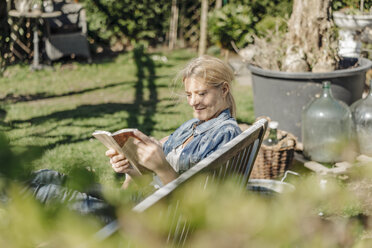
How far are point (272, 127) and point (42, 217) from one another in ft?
9.81

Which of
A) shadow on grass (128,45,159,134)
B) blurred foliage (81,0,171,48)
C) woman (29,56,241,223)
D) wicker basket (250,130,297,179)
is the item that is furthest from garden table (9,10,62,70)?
woman (29,56,241,223)

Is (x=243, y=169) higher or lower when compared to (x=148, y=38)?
higher

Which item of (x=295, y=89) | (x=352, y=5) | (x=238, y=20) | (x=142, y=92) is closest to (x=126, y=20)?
(x=238, y=20)

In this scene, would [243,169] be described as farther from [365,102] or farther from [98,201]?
[365,102]

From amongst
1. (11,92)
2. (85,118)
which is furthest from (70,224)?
(11,92)

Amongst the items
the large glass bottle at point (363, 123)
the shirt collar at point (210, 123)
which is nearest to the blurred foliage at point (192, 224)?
the shirt collar at point (210, 123)

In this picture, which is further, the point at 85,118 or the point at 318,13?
the point at 85,118

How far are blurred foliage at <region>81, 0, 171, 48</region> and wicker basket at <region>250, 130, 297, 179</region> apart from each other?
6291 mm

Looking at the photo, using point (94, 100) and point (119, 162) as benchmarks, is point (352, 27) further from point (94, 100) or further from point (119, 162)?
point (119, 162)

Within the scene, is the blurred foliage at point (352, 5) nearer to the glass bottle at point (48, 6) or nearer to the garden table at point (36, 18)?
the garden table at point (36, 18)

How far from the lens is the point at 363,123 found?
11.8 feet

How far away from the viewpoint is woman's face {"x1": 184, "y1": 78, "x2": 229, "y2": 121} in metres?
2.07

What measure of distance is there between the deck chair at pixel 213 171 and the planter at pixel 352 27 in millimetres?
4494

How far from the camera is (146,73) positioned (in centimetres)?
756
